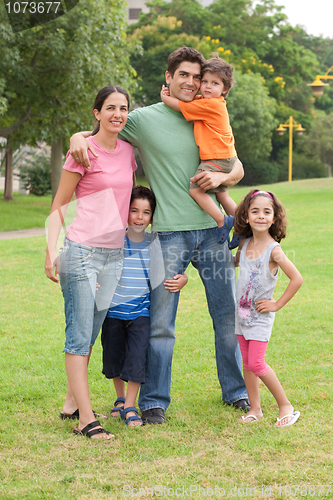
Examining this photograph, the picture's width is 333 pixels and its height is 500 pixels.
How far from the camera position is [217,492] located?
2.79 meters

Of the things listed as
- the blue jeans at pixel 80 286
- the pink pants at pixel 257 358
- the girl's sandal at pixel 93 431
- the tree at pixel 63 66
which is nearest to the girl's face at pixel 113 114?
the blue jeans at pixel 80 286

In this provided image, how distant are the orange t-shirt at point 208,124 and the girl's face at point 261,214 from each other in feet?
1.17

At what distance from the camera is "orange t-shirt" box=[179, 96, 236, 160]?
137 inches

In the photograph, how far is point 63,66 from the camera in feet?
47.2

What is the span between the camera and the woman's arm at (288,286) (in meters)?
3.45

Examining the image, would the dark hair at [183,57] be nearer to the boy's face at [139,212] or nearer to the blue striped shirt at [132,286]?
the boy's face at [139,212]

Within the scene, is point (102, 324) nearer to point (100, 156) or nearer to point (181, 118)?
point (100, 156)

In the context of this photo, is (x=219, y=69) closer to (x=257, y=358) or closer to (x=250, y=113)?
(x=257, y=358)

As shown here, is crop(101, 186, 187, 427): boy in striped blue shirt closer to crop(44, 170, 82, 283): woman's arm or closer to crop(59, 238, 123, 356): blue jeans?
crop(59, 238, 123, 356): blue jeans

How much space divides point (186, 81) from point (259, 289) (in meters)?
1.38
